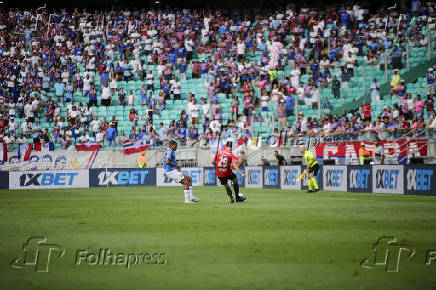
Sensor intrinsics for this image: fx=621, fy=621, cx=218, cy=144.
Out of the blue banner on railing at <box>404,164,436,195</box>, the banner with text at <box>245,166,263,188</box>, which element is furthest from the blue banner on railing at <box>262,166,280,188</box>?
the blue banner on railing at <box>404,164,436,195</box>

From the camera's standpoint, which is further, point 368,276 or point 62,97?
point 62,97

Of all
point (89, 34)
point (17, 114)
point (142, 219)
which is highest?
point (89, 34)

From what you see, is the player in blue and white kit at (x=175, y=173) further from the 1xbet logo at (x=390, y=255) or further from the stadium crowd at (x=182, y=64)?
the stadium crowd at (x=182, y=64)

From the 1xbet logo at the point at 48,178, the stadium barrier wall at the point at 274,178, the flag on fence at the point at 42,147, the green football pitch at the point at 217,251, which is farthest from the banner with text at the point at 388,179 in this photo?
the flag on fence at the point at 42,147

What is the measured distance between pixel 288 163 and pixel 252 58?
9582 millimetres

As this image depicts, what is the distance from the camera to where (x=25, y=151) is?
3412cm

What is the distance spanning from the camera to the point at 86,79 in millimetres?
39469

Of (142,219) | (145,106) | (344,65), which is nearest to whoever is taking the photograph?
(142,219)

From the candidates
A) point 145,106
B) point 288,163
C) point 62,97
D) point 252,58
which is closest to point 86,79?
point 62,97

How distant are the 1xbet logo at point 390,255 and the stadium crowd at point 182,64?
785 inches

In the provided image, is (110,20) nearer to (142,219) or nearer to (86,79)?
(86,79)

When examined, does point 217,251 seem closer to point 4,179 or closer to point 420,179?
point 420,179

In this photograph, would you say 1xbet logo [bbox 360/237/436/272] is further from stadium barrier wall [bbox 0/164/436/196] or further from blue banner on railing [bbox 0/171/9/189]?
blue banner on railing [bbox 0/171/9/189]

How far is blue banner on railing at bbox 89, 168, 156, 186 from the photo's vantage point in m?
36.4
